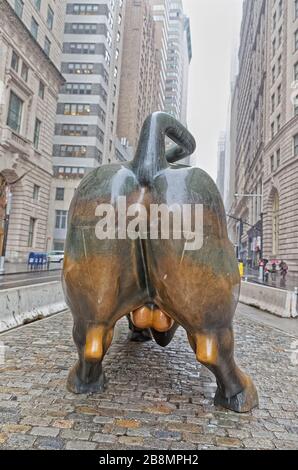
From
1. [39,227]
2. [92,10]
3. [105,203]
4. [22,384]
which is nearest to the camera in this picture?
[105,203]

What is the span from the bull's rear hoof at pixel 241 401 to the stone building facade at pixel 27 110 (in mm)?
24442

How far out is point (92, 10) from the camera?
4950 centimetres

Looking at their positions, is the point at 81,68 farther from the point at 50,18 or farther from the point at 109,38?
the point at 50,18

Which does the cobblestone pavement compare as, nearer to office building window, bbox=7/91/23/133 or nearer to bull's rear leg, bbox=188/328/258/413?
bull's rear leg, bbox=188/328/258/413

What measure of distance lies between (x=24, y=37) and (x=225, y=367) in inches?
1336

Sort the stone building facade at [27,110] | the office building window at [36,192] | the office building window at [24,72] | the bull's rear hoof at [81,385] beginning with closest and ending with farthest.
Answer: the bull's rear hoof at [81,385] < the stone building facade at [27,110] < the office building window at [24,72] < the office building window at [36,192]

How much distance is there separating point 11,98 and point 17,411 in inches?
1229

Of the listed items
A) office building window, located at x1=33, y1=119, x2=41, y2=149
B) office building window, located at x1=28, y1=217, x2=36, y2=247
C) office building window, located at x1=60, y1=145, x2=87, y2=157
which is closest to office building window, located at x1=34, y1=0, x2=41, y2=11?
office building window, located at x1=33, y1=119, x2=41, y2=149

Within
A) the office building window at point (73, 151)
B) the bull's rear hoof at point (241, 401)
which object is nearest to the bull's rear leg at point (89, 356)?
the bull's rear hoof at point (241, 401)

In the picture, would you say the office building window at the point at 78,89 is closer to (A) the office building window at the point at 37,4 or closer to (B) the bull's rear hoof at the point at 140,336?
(A) the office building window at the point at 37,4

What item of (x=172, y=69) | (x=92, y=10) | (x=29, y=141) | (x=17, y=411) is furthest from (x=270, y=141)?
(x=172, y=69)

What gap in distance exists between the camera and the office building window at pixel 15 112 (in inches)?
1144

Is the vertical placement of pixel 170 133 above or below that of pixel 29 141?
below

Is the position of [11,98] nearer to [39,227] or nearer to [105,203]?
[39,227]
